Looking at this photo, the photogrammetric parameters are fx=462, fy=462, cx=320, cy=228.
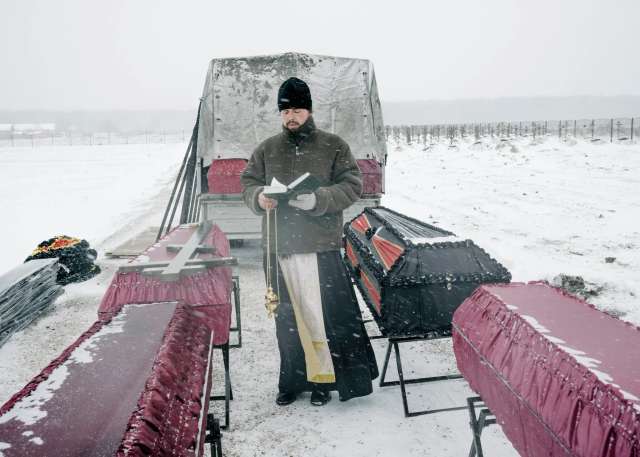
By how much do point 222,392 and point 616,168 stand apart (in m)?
19.9

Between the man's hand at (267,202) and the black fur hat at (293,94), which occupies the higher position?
the black fur hat at (293,94)

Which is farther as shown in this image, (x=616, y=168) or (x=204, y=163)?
(x=616, y=168)

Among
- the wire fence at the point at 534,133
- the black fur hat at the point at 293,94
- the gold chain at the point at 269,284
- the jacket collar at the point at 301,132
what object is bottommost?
the gold chain at the point at 269,284

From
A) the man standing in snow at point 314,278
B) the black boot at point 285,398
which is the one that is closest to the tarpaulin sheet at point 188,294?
the man standing in snow at point 314,278

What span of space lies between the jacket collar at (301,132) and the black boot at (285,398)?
1.81 metres

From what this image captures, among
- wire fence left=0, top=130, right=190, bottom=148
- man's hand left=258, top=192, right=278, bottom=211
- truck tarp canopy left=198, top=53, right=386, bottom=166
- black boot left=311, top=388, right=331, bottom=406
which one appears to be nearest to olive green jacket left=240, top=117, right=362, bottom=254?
man's hand left=258, top=192, right=278, bottom=211

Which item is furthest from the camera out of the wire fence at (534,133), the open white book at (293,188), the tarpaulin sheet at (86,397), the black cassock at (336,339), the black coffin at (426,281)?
the wire fence at (534,133)

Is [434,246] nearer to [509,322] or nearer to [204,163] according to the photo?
[509,322]

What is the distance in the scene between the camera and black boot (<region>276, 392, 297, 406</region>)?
Answer: 10.9 feet

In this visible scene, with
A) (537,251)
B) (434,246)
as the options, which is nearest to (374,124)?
(537,251)

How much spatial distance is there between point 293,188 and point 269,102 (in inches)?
170

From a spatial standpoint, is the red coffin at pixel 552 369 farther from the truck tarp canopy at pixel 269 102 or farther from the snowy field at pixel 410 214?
the truck tarp canopy at pixel 269 102

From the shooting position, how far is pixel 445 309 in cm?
304

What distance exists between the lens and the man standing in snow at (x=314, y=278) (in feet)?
10.7
